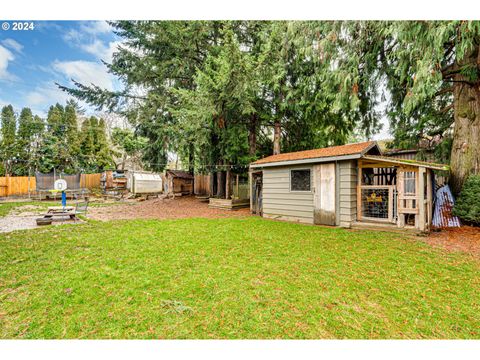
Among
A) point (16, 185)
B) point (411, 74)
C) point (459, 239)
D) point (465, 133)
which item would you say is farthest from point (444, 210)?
point (16, 185)

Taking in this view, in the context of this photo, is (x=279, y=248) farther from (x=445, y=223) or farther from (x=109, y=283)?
(x=445, y=223)

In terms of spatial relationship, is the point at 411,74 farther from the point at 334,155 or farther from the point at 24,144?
the point at 24,144

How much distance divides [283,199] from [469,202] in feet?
16.0

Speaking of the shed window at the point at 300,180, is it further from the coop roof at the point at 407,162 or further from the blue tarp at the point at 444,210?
the blue tarp at the point at 444,210

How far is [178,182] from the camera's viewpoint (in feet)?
48.6

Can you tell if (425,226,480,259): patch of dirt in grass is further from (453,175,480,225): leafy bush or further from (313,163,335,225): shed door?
(313,163,335,225): shed door

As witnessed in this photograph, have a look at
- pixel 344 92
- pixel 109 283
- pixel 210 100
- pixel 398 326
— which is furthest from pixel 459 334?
pixel 210 100

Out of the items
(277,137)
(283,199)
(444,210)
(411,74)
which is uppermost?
(411,74)

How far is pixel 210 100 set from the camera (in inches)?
353

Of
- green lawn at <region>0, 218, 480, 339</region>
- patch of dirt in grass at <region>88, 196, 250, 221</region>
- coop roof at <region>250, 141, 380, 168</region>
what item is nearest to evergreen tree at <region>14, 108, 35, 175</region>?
patch of dirt in grass at <region>88, 196, 250, 221</region>

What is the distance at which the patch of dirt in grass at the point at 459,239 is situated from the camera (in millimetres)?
4062

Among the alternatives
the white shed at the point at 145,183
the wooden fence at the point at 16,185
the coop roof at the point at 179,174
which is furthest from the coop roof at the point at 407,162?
the wooden fence at the point at 16,185

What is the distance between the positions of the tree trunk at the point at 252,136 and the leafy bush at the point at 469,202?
24.4ft

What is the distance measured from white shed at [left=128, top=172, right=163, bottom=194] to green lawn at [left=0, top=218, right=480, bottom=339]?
11.2 meters
